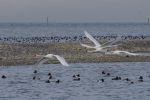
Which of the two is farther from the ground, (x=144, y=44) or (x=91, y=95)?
(x=144, y=44)

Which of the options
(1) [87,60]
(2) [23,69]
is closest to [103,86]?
(2) [23,69]

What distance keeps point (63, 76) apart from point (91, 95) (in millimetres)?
5871

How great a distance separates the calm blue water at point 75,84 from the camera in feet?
54.3

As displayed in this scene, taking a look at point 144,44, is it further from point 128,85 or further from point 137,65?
point 128,85

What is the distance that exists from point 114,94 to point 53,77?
18.2ft

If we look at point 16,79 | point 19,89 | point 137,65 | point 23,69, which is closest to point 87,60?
point 137,65

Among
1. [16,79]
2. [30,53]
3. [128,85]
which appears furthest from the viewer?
[30,53]

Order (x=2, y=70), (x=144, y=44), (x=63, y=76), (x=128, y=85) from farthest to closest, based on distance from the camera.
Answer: (x=144, y=44) → (x=2, y=70) → (x=63, y=76) → (x=128, y=85)

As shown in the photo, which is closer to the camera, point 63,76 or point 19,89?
point 19,89

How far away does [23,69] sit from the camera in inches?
977

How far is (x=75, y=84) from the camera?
19719mm

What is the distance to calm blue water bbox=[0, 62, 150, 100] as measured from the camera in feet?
54.3

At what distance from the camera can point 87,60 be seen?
96.7 feet

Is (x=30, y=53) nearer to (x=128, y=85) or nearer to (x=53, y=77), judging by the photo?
(x=53, y=77)
